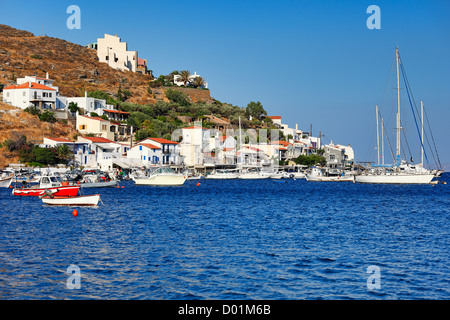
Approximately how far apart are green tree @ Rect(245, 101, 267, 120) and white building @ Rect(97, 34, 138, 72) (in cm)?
4362

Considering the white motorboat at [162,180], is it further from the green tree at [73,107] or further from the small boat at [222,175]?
the green tree at [73,107]

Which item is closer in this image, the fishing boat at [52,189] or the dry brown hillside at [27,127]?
the fishing boat at [52,189]

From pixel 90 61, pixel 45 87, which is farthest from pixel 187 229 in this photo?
pixel 90 61

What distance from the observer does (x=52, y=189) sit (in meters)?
47.4

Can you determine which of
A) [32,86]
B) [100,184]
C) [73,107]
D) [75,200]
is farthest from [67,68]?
[75,200]

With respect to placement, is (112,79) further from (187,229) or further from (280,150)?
(187,229)

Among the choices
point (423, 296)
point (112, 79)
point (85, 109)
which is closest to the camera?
point (423, 296)

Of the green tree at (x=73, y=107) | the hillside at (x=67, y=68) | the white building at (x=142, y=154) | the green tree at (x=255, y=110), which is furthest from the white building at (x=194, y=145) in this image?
the green tree at (x=255, y=110)

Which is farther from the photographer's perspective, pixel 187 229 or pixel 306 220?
pixel 306 220

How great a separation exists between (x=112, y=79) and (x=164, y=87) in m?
18.0

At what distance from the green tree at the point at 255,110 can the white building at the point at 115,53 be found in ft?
143

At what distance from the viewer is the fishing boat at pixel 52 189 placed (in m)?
46.2

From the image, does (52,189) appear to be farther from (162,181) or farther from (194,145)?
(194,145)
